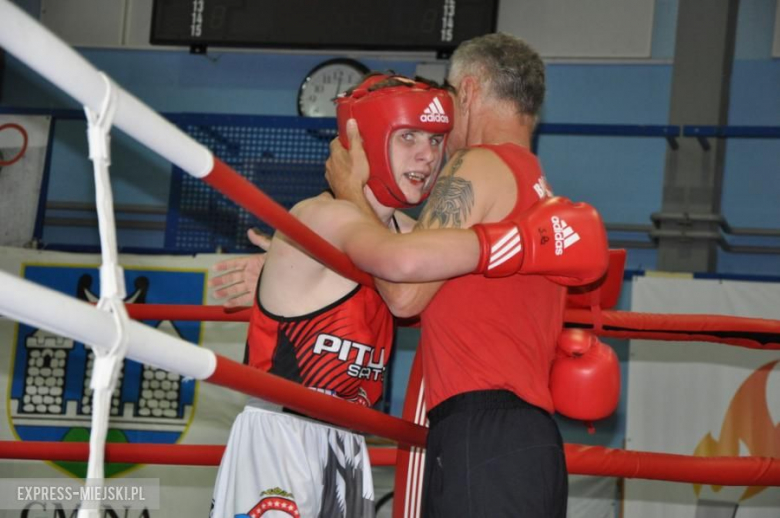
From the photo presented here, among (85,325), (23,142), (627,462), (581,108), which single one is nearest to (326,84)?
(581,108)

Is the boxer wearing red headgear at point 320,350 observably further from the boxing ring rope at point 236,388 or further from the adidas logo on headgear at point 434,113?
the boxing ring rope at point 236,388

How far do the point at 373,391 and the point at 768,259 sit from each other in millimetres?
3842

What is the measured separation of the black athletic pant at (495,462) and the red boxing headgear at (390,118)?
1.84 ft

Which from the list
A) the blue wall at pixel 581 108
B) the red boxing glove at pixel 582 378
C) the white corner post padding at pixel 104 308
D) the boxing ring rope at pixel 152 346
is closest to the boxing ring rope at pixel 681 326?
the red boxing glove at pixel 582 378

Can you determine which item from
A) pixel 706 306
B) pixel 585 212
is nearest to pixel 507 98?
pixel 585 212

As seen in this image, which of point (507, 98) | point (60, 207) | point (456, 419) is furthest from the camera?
point (60, 207)

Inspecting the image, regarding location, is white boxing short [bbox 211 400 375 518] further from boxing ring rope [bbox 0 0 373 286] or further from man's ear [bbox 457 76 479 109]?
man's ear [bbox 457 76 479 109]

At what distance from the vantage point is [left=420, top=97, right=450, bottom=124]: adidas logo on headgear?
7.25 ft

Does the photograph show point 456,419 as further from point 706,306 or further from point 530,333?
point 706,306

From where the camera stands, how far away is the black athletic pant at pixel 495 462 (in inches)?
72.9

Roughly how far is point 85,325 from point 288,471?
106cm

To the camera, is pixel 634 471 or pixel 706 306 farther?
pixel 706 306

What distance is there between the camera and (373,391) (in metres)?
2.25

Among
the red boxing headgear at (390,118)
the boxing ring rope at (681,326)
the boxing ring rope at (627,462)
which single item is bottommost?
the boxing ring rope at (627,462)
